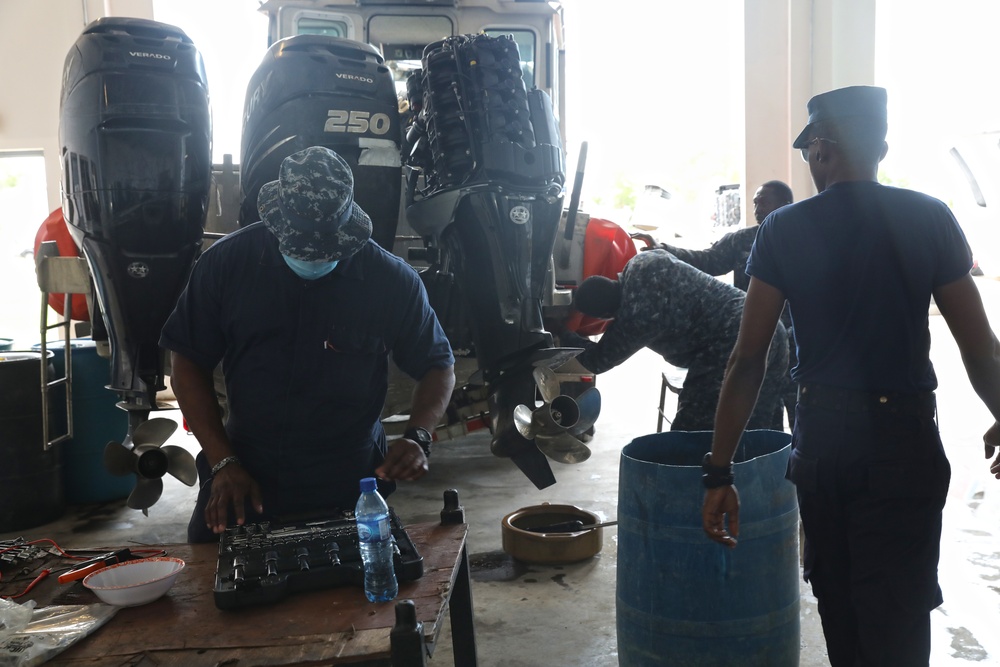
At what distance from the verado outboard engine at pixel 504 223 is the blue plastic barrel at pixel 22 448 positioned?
2.50m

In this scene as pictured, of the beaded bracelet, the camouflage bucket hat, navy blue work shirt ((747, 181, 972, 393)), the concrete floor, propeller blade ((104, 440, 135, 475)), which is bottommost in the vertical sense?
the concrete floor

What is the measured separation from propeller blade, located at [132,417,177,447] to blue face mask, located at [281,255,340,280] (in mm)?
1522

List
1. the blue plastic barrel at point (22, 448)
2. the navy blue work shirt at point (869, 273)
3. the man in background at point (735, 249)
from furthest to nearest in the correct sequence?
the man in background at point (735, 249), the blue plastic barrel at point (22, 448), the navy blue work shirt at point (869, 273)

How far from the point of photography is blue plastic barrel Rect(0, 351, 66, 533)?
4426 millimetres

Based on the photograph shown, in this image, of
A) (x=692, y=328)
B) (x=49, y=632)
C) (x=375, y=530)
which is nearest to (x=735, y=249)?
(x=692, y=328)

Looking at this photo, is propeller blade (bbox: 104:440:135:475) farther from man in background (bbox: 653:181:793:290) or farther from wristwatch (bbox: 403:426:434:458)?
man in background (bbox: 653:181:793:290)

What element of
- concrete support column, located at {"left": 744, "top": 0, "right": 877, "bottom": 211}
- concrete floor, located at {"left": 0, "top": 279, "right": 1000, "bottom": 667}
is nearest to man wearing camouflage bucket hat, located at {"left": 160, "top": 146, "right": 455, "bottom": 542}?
concrete floor, located at {"left": 0, "top": 279, "right": 1000, "bottom": 667}

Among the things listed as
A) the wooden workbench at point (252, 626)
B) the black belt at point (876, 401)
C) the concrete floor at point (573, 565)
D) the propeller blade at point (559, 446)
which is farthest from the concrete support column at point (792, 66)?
the wooden workbench at point (252, 626)

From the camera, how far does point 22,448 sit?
4.48 metres

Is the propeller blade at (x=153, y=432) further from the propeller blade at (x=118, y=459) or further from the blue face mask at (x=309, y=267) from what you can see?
the blue face mask at (x=309, y=267)

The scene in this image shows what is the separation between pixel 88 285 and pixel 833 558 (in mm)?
3523

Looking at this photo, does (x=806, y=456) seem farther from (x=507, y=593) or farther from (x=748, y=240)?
(x=748, y=240)

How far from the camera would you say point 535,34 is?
18.4 feet

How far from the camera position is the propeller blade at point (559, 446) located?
311cm
